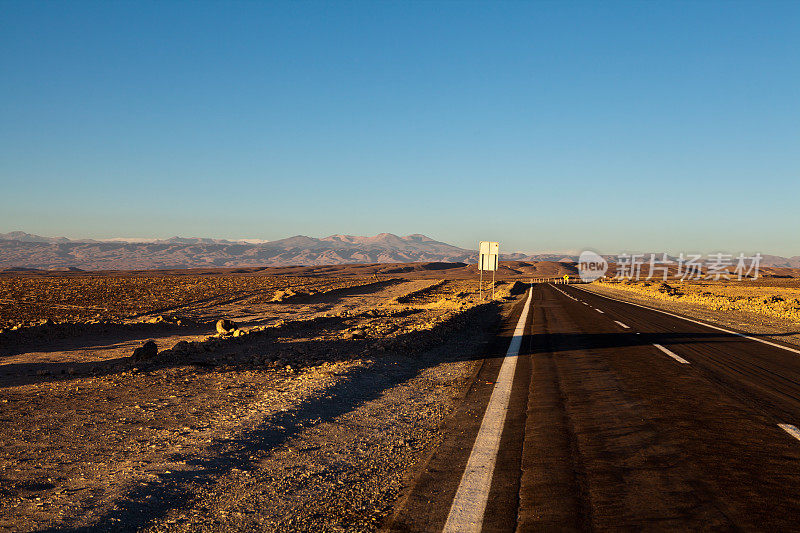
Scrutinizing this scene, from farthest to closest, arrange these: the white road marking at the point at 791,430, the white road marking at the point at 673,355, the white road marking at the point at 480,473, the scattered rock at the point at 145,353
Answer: the scattered rock at the point at 145,353
the white road marking at the point at 673,355
the white road marking at the point at 791,430
the white road marking at the point at 480,473

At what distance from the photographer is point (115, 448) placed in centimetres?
568

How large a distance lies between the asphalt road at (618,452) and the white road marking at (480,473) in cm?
1

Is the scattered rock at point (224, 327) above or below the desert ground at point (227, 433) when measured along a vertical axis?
below

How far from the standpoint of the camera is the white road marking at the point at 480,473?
3904 mm

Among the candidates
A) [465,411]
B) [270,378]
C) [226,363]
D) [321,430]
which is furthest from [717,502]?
[226,363]

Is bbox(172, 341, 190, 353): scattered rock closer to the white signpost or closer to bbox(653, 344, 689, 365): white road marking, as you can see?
bbox(653, 344, 689, 365): white road marking

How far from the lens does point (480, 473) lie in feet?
15.8

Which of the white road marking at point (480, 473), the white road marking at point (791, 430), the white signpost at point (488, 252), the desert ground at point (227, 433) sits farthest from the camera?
the white signpost at point (488, 252)

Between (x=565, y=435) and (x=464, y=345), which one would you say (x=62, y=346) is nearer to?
(x=464, y=345)

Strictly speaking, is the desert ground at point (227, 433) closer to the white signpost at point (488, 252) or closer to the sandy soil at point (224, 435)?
the sandy soil at point (224, 435)

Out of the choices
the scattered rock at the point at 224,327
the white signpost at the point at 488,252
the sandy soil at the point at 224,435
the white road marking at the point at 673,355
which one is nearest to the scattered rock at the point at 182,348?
the sandy soil at the point at 224,435

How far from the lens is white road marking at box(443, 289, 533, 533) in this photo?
12.8 feet

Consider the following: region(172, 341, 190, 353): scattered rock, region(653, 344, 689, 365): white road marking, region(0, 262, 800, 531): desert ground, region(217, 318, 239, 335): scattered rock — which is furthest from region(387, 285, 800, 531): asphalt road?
region(217, 318, 239, 335): scattered rock

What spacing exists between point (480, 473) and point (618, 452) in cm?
161
